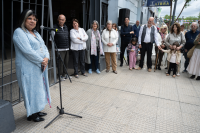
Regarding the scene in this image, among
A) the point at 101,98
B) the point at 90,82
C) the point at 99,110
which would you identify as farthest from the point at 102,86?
the point at 99,110

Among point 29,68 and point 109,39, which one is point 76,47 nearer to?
point 109,39

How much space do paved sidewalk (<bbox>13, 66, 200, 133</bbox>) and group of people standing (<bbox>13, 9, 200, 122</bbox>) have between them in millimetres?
485

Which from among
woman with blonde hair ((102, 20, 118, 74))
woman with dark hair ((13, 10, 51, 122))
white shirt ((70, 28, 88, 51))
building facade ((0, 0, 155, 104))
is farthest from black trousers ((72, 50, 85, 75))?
woman with dark hair ((13, 10, 51, 122))

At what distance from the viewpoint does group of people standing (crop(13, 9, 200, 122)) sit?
7.88 ft

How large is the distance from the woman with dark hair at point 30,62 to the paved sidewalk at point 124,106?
0.53 meters

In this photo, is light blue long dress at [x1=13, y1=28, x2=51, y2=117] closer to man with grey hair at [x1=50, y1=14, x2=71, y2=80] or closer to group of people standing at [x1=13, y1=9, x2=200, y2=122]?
group of people standing at [x1=13, y1=9, x2=200, y2=122]

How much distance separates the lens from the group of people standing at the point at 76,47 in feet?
7.88

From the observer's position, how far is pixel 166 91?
4285 mm

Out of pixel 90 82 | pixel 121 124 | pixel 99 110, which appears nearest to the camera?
pixel 121 124

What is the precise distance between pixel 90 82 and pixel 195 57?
12.2ft

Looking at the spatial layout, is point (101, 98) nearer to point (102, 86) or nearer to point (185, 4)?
point (102, 86)

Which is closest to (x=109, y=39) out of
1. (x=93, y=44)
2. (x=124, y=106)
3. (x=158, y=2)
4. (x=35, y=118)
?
(x=93, y=44)

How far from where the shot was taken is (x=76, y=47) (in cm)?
491

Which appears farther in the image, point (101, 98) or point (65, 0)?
point (65, 0)
